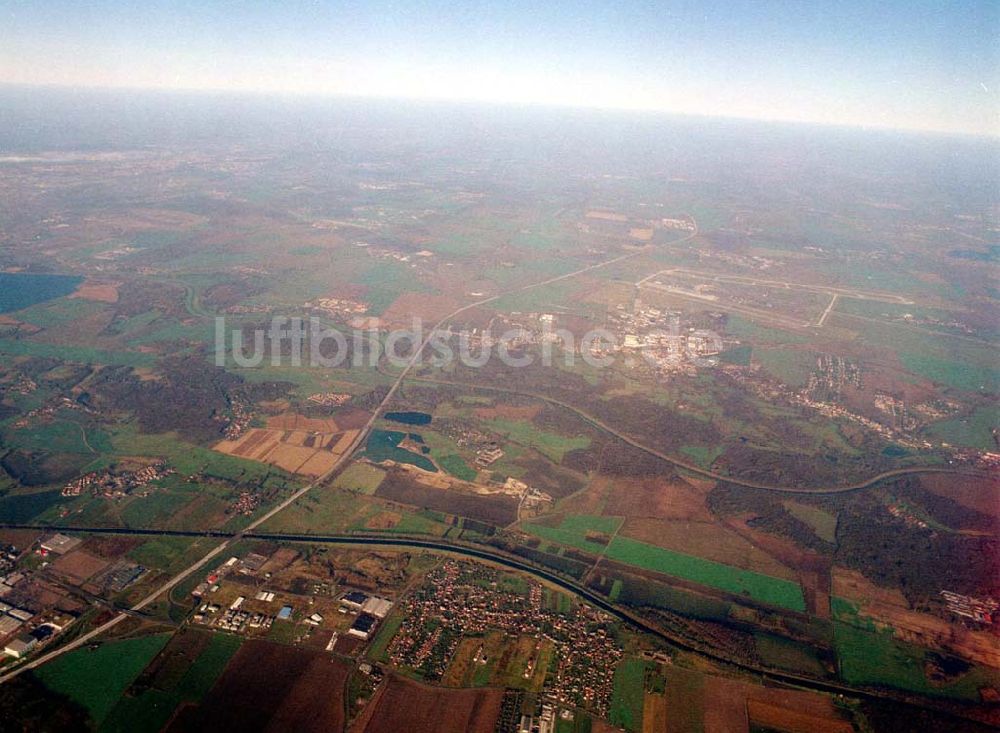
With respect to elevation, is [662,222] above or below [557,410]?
above

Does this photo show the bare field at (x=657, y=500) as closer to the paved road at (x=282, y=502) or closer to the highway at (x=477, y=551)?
the highway at (x=477, y=551)

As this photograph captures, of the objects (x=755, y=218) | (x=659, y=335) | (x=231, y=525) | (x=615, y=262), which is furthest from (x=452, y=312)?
(x=755, y=218)

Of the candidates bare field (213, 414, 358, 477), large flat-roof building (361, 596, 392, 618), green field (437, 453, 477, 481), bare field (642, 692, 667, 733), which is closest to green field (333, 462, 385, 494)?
bare field (213, 414, 358, 477)

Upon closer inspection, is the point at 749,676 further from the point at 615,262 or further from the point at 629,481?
the point at 615,262

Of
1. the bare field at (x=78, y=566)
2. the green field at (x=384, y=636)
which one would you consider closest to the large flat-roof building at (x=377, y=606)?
the green field at (x=384, y=636)

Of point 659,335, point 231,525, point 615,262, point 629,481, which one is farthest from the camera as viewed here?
point 615,262

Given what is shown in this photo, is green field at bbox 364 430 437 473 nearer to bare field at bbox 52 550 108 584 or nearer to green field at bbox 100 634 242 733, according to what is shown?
bare field at bbox 52 550 108 584

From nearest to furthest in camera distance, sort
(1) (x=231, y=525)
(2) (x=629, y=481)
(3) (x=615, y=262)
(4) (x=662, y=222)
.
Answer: (1) (x=231, y=525) < (2) (x=629, y=481) < (3) (x=615, y=262) < (4) (x=662, y=222)
